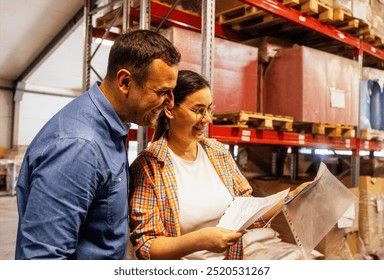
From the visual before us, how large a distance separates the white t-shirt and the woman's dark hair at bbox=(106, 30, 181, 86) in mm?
558

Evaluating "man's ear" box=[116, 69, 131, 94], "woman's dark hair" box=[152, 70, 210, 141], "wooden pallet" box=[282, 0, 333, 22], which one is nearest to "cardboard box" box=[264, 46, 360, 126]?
"wooden pallet" box=[282, 0, 333, 22]

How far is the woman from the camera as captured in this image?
1.47 metres

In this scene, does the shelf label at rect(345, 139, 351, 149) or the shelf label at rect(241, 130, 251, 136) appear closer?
the shelf label at rect(241, 130, 251, 136)

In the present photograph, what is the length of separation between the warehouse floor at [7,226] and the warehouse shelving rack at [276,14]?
9.22 feet

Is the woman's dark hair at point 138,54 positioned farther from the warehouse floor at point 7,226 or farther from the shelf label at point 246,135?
the warehouse floor at point 7,226

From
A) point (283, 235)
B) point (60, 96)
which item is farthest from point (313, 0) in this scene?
point (60, 96)

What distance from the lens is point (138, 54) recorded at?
1260 millimetres

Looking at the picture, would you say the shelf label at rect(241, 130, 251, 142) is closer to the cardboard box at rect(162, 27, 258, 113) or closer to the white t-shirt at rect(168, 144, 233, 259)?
the cardboard box at rect(162, 27, 258, 113)

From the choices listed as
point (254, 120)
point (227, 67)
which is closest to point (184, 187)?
point (254, 120)

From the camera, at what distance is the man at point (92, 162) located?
1034mm

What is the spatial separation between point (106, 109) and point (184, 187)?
0.61 m

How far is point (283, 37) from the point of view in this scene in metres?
4.03

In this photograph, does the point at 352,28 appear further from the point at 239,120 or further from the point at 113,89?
the point at 113,89

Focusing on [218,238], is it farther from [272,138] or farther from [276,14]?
[276,14]
